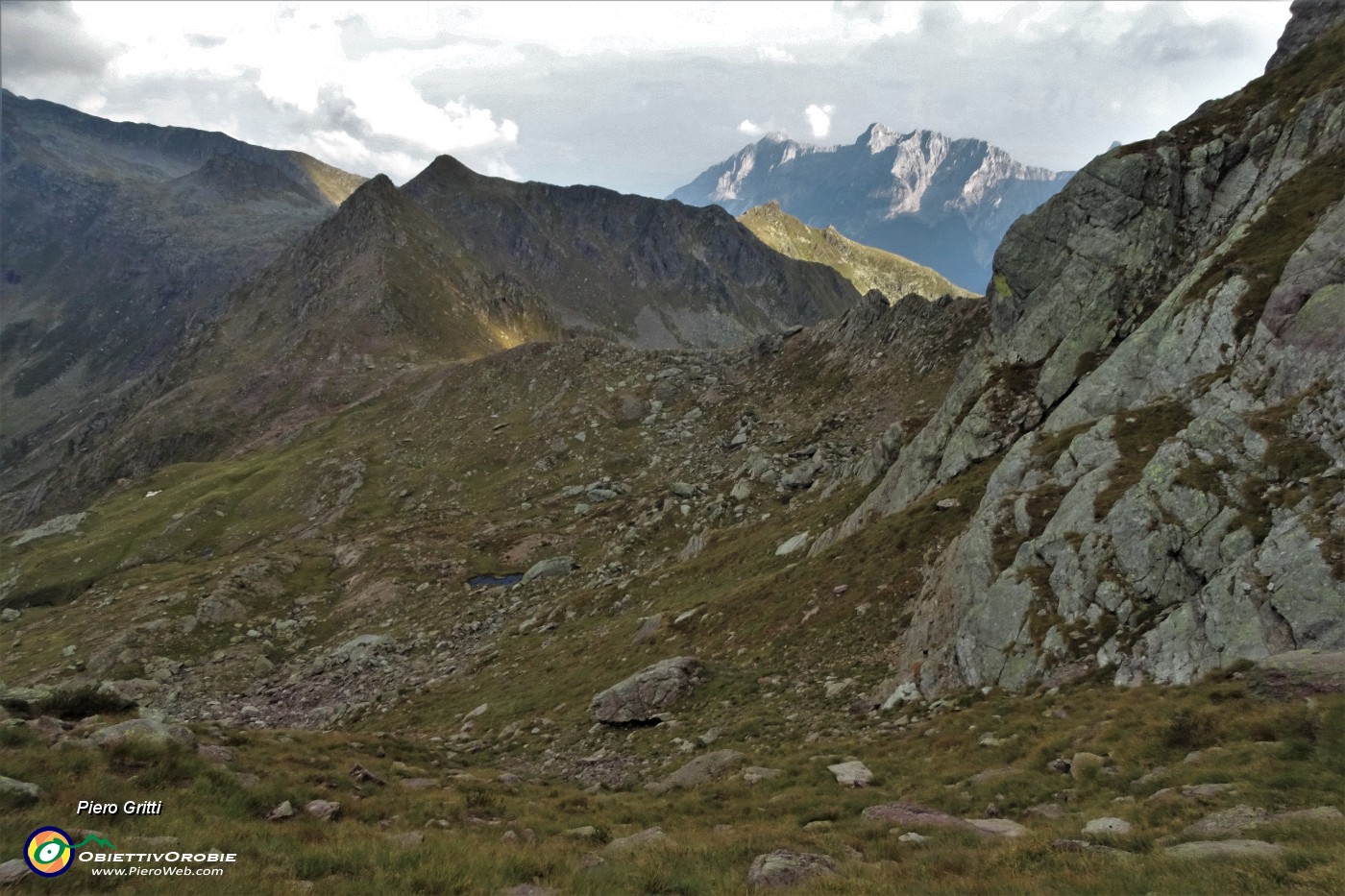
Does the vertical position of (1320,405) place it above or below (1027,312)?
below

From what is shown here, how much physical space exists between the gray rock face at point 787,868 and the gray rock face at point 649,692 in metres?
17.5

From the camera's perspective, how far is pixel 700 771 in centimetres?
2177

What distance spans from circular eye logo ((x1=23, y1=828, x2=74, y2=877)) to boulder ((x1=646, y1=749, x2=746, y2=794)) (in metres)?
14.8

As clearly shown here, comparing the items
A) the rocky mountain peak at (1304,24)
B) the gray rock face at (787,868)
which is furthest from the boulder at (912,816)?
the rocky mountain peak at (1304,24)

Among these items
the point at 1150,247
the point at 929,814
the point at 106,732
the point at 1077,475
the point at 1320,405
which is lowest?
the point at 929,814

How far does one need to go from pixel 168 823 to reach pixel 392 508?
2986 inches

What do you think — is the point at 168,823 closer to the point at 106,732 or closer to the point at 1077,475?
the point at 106,732

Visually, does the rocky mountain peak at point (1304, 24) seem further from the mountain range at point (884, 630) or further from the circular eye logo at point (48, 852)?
the circular eye logo at point (48, 852)

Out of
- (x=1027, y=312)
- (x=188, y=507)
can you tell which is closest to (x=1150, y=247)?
(x=1027, y=312)

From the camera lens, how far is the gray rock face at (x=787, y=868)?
1131cm

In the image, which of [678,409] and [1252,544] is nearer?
[1252,544]

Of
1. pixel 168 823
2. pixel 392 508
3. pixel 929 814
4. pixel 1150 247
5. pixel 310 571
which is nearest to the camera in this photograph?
pixel 168 823

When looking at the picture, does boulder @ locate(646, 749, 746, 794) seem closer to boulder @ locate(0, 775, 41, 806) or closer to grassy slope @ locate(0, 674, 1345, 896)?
grassy slope @ locate(0, 674, 1345, 896)

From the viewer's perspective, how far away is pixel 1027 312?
4103 cm
